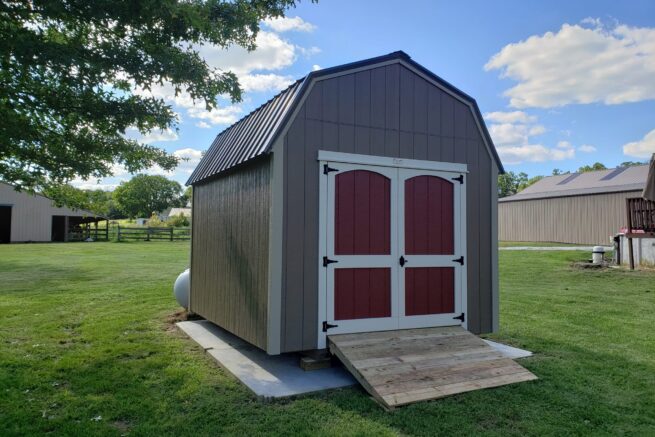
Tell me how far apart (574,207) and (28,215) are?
109 ft

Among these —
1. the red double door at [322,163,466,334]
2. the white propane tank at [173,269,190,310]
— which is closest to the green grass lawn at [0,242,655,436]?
the white propane tank at [173,269,190,310]

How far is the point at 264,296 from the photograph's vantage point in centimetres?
470

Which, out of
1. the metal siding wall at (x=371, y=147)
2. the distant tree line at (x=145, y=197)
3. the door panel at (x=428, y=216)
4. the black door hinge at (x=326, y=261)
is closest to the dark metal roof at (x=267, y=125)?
the metal siding wall at (x=371, y=147)

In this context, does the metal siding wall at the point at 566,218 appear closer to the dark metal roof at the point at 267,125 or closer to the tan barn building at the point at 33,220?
the dark metal roof at the point at 267,125

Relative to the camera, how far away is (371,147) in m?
5.13

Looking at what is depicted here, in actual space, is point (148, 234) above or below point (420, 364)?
above

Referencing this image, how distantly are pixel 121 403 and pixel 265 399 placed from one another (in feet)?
3.91

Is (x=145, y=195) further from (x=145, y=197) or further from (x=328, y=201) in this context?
(x=328, y=201)

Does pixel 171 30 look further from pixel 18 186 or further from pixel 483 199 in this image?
pixel 483 199

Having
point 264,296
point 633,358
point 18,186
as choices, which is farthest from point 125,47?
point 633,358

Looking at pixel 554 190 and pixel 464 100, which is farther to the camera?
pixel 554 190

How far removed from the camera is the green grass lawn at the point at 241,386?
3.52 m

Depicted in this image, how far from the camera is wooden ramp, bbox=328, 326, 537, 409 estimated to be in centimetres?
406

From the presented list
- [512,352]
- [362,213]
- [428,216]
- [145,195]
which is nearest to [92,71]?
[362,213]
